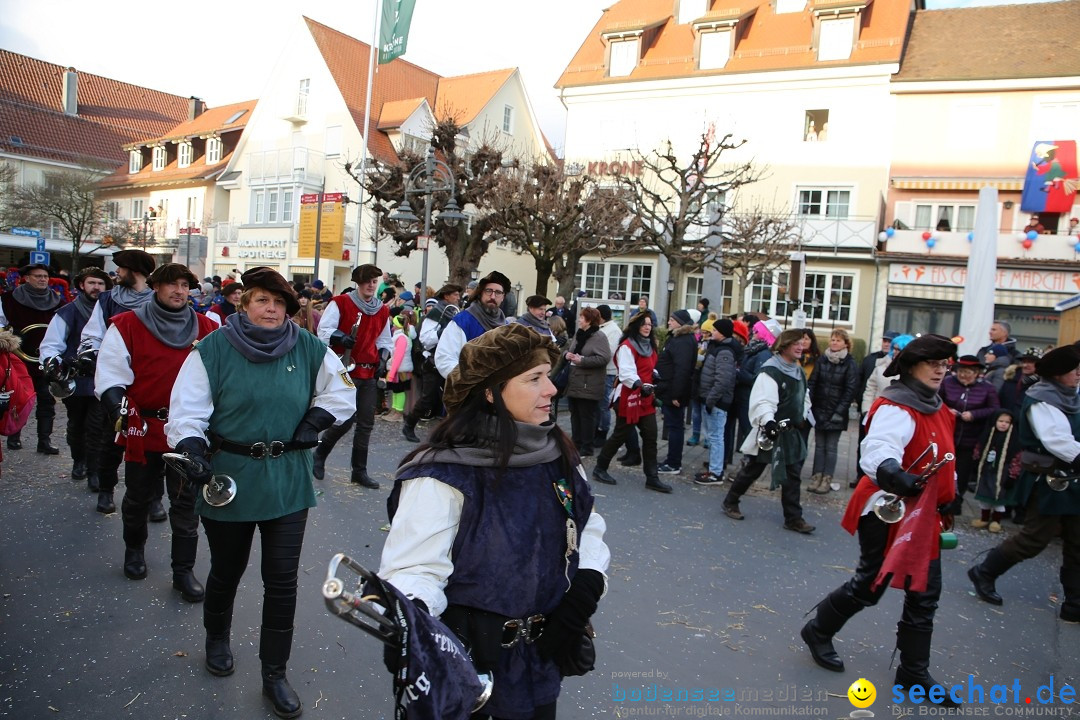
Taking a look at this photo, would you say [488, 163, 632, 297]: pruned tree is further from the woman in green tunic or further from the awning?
the woman in green tunic

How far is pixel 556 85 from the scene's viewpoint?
31.3 m

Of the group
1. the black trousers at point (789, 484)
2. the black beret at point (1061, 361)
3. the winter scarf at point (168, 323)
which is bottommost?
the black trousers at point (789, 484)

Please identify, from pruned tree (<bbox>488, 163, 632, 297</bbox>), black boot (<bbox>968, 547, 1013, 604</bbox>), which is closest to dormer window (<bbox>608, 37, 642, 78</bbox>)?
pruned tree (<bbox>488, 163, 632, 297</bbox>)

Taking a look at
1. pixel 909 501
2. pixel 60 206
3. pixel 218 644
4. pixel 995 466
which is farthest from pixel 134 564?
pixel 60 206

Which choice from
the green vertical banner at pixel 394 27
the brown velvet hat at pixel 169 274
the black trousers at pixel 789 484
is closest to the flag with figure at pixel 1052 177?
the green vertical banner at pixel 394 27

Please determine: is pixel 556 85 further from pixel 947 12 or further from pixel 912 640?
pixel 912 640

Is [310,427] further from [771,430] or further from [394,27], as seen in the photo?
[394,27]

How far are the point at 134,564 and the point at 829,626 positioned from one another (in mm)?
4260

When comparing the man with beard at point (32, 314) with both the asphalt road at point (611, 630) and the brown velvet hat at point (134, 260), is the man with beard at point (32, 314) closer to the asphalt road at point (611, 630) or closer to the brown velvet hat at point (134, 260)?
the asphalt road at point (611, 630)

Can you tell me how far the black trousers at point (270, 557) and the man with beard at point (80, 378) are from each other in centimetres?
317

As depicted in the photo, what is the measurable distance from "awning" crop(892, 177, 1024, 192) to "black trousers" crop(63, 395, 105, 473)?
87.0ft

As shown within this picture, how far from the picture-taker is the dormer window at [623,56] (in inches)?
1185

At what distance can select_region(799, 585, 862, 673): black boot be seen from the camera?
405 centimetres

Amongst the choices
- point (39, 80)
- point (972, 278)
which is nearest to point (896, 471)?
point (972, 278)
